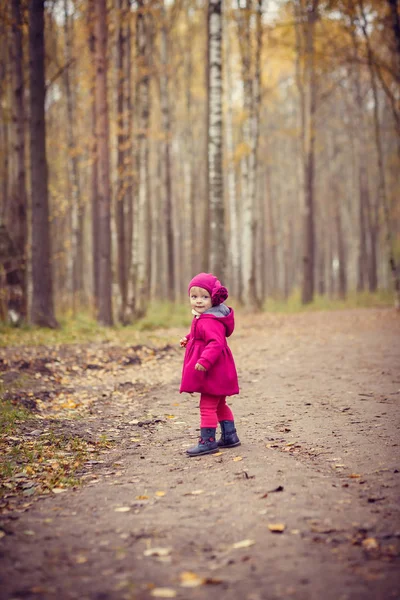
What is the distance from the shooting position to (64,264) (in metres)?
30.8

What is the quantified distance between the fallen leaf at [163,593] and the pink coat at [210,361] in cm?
226

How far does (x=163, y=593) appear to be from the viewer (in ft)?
8.75

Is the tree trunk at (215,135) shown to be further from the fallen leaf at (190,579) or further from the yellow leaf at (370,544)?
the fallen leaf at (190,579)

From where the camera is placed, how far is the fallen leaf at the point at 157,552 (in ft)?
10.1

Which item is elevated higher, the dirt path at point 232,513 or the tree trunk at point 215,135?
the tree trunk at point 215,135

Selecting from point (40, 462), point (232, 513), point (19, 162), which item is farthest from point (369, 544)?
point (19, 162)

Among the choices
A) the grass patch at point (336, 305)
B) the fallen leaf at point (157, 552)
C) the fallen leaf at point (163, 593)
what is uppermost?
the grass patch at point (336, 305)

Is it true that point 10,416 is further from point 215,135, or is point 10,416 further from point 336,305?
point 336,305

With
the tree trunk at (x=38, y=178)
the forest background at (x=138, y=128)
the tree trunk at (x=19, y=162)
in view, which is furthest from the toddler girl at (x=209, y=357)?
the tree trunk at (x=19, y=162)

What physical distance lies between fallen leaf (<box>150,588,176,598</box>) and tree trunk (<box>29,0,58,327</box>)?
37.5ft

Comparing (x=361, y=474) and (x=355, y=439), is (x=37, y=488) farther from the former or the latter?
(x=355, y=439)

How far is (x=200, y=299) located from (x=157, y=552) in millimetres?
2369

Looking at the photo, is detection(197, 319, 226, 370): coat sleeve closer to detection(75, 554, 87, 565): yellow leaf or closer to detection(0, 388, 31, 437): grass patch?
detection(75, 554, 87, 565): yellow leaf

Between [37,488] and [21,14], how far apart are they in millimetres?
13495
